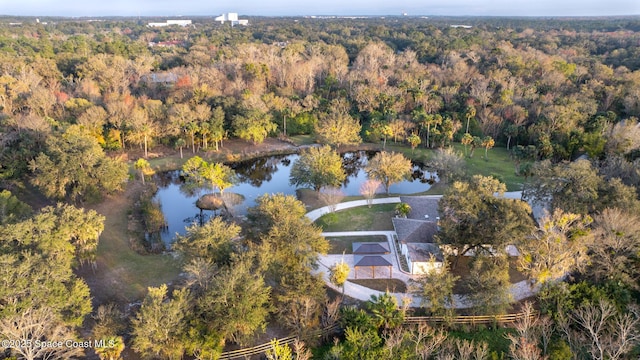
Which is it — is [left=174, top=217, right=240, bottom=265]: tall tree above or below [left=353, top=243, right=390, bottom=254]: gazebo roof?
above

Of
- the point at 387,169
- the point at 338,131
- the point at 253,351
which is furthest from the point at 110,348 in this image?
the point at 338,131

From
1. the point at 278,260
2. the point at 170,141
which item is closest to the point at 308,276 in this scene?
the point at 278,260

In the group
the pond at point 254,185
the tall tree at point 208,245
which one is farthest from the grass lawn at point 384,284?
the pond at point 254,185

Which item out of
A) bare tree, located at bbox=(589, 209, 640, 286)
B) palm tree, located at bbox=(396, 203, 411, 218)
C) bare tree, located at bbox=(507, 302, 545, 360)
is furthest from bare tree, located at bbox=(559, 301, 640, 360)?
palm tree, located at bbox=(396, 203, 411, 218)

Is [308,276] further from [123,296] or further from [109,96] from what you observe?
[109,96]

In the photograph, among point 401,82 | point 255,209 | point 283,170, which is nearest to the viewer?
point 255,209

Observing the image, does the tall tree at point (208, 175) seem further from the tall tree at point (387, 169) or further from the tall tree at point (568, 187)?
the tall tree at point (568, 187)

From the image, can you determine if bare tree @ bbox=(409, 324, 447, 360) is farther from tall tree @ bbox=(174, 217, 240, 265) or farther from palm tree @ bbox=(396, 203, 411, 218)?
palm tree @ bbox=(396, 203, 411, 218)
